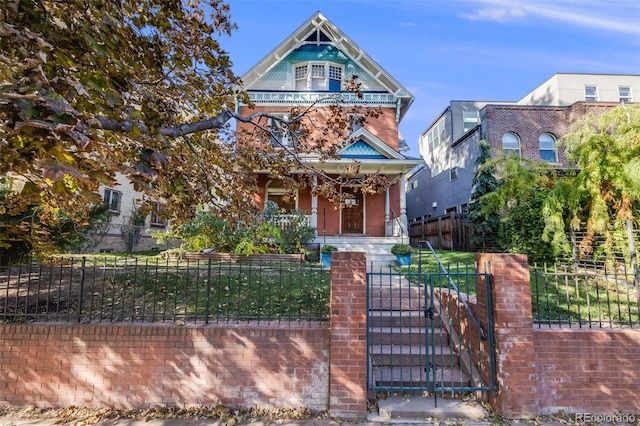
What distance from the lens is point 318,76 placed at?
16.5 metres

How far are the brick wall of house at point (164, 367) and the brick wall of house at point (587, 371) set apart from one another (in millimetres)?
2856

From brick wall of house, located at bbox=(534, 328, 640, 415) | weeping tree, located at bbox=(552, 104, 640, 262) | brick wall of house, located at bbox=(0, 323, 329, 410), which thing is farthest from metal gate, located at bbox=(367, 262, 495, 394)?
weeping tree, located at bbox=(552, 104, 640, 262)

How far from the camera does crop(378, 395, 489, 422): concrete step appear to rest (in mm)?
3951

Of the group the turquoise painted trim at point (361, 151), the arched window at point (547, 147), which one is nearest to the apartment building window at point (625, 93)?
the arched window at point (547, 147)

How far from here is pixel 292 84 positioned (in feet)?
54.6

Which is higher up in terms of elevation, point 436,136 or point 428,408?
point 436,136

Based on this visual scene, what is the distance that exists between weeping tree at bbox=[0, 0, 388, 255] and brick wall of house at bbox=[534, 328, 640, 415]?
10.9 ft

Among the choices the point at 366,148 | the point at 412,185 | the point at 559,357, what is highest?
the point at 412,185

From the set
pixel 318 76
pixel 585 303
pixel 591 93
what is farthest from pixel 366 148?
pixel 591 93

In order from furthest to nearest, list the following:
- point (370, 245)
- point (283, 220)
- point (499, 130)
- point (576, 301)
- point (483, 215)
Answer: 1. point (499, 130)
2. point (483, 215)
3. point (370, 245)
4. point (283, 220)
5. point (576, 301)

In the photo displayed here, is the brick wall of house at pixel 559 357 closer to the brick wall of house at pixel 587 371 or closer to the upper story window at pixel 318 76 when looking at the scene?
the brick wall of house at pixel 587 371

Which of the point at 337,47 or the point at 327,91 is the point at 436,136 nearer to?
the point at 337,47

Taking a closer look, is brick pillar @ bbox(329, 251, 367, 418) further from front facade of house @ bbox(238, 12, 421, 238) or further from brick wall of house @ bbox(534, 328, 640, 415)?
front facade of house @ bbox(238, 12, 421, 238)

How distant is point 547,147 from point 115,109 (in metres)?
20.7
